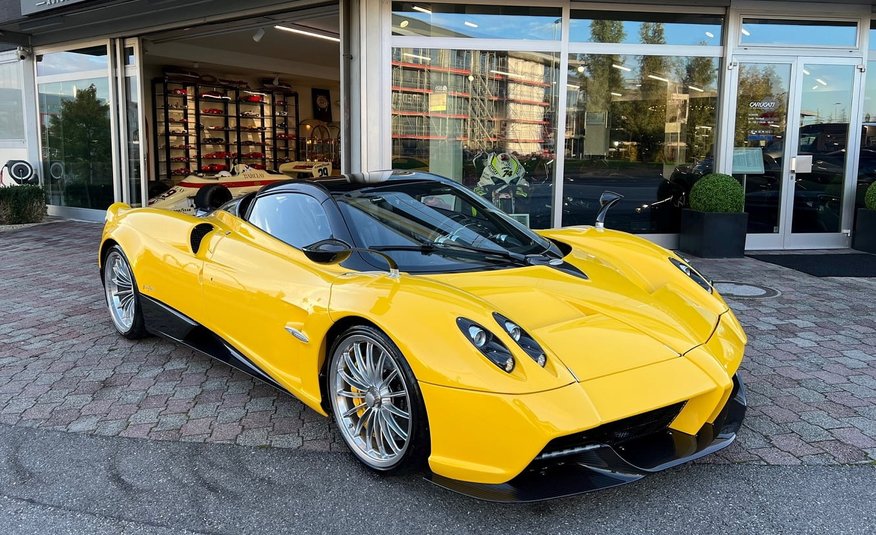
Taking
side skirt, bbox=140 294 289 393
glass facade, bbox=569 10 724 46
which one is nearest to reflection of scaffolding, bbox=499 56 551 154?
glass facade, bbox=569 10 724 46

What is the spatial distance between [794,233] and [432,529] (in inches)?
319

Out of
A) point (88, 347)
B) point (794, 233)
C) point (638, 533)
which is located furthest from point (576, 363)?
point (794, 233)

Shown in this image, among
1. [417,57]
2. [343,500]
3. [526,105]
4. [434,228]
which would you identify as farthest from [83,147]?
[343,500]

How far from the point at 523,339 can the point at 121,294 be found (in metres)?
3.38

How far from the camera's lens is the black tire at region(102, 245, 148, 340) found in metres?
4.46

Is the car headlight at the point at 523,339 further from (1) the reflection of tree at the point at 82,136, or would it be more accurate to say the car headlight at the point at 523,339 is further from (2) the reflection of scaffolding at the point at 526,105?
(1) the reflection of tree at the point at 82,136

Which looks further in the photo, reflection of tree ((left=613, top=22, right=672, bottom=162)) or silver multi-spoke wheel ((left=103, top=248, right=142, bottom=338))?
reflection of tree ((left=613, top=22, right=672, bottom=162))

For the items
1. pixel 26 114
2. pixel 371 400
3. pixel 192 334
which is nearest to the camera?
pixel 371 400

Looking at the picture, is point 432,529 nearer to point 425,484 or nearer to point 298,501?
point 425,484

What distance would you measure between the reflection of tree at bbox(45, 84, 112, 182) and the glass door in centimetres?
1000

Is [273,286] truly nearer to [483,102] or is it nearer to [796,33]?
[483,102]

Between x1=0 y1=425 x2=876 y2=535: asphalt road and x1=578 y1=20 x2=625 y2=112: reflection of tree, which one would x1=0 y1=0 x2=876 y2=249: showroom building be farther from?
x1=0 y1=425 x2=876 y2=535: asphalt road

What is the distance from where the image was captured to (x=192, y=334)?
3.78 metres

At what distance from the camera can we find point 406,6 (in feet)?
25.8
